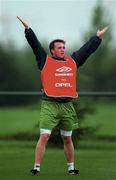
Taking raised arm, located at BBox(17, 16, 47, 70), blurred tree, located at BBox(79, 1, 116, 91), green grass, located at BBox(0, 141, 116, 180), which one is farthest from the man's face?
blurred tree, located at BBox(79, 1, 116, 91)

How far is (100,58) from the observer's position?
25.7m

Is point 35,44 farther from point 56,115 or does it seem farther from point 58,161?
point 58,161

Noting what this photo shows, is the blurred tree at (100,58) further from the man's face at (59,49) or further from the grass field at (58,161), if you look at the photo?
the man's face at (59,49)

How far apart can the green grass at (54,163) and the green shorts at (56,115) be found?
61 cm

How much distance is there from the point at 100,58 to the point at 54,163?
48.0 ft

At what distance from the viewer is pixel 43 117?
9.72 m

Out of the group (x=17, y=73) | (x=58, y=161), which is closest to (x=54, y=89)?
(x=58, y=161)

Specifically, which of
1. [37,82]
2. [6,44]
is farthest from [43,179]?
[37,82]

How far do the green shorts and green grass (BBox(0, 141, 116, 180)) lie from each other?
0.61 meters

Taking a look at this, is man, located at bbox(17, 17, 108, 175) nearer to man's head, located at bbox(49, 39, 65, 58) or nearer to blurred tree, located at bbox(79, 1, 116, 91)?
man's head, located at bbox(49, 39, 65, 58)

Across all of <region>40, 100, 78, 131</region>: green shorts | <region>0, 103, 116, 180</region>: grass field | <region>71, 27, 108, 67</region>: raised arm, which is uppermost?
<region>71, 27, 108, 67</region>: raised arm

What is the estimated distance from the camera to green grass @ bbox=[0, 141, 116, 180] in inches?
388

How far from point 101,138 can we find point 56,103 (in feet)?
18.9

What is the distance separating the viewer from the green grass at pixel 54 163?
388 inches
